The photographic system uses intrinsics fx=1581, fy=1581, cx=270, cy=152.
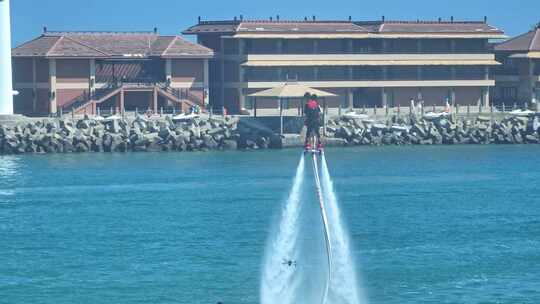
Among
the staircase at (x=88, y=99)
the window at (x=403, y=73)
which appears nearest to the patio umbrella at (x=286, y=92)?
the window at (x=403, y=73)

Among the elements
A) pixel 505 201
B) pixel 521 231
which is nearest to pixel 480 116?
pixel 505 201

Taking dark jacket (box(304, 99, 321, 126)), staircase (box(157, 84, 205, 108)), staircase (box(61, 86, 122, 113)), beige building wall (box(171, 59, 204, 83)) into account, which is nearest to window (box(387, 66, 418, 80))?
beige building wall (box(171, 59, 204, 83))

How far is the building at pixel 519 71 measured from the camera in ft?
350

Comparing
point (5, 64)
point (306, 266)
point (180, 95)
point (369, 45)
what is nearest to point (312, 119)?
point (306, 266)

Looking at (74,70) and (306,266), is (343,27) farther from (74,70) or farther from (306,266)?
(306,266)

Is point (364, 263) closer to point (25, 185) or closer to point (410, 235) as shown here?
point (410, 235)

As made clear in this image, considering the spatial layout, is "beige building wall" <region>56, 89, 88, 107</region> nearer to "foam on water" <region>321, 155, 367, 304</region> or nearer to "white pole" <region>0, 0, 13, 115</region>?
"white pole" <region>0, 0, 13, 115</region>

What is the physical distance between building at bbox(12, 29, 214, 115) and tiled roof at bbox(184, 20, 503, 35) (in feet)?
10.8

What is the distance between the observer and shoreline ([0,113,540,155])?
90938mm

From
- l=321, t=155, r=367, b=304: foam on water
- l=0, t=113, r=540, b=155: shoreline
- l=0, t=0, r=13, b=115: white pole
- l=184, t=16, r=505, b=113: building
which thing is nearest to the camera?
l=321, t=155, r=367, b=304: foam on water

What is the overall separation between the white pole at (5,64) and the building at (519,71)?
113 ft

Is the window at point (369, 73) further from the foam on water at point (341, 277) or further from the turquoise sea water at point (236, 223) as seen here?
the foam on water at point (341, 277)

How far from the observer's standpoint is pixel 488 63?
10438cm

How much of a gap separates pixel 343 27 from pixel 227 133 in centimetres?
1422
